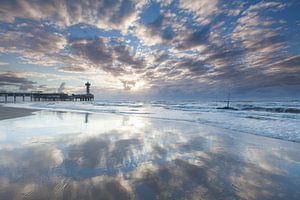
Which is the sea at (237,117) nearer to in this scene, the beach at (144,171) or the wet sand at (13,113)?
the beach at (144,171)

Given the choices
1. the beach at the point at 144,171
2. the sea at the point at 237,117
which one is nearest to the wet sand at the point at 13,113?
the sea at the point at 237,117

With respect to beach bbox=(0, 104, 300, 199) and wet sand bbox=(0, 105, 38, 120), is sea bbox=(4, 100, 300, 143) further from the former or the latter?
wet sand bbox=(0, 105, 38, 120)

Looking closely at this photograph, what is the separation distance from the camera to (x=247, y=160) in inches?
199

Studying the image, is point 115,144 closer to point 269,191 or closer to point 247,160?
point 247,160

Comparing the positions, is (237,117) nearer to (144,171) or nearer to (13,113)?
(144,171)

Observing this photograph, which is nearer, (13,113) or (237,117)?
(13,113)

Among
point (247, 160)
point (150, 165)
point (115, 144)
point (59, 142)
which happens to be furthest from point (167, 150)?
point (59, 142)

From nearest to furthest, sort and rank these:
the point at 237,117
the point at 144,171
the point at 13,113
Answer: the point at 144,171 → the point at 13,113 → the point at 237,117

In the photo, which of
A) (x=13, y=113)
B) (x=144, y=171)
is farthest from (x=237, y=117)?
(x=13, y=113)

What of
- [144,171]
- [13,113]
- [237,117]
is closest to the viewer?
[144,171]

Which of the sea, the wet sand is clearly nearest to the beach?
the sea

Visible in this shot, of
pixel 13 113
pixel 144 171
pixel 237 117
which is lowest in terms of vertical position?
pixel 13 113

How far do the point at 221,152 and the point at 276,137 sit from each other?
4.82 meters

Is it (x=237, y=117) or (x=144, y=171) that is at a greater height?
(x=144, y=171)
